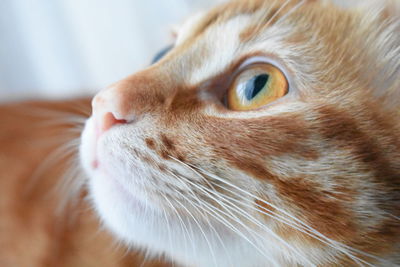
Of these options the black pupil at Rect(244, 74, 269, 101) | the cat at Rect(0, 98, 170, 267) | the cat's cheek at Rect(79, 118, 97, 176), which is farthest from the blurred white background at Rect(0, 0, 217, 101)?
the black pupil at Rect(244, 74, 269, 101)

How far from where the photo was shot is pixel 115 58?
1.57 m

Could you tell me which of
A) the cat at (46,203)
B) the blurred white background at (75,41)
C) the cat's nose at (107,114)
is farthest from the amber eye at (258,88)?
the blurred white background at (75,41)

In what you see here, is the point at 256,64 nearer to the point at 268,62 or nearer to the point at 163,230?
the point at 268,62

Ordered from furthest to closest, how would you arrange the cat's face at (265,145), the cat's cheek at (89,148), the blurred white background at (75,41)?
the blurred white background at (75,41), the cat's cheek at (89,148), the cat's face at (265,145)

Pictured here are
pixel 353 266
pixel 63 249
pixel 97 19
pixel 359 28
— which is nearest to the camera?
pixel 353 266

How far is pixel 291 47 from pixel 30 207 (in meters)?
0.76

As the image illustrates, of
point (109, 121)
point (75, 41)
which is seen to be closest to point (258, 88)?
point (109, 121)

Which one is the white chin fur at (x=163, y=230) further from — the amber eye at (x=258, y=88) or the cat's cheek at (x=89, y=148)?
the amber eye at (x=258, y=88)

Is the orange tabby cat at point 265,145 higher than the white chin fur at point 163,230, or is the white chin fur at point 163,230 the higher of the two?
the orange tabby cat at point 265,145

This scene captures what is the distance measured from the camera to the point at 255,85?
0.64 meters

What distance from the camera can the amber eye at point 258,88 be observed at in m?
0.63

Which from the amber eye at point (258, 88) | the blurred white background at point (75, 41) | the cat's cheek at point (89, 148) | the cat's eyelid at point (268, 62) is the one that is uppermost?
the blurred white background at point (75, 41)

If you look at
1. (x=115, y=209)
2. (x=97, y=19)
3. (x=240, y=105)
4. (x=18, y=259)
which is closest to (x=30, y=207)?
(x=18, y=259)

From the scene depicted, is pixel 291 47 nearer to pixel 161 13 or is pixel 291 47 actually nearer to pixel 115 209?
pixel 115 209
